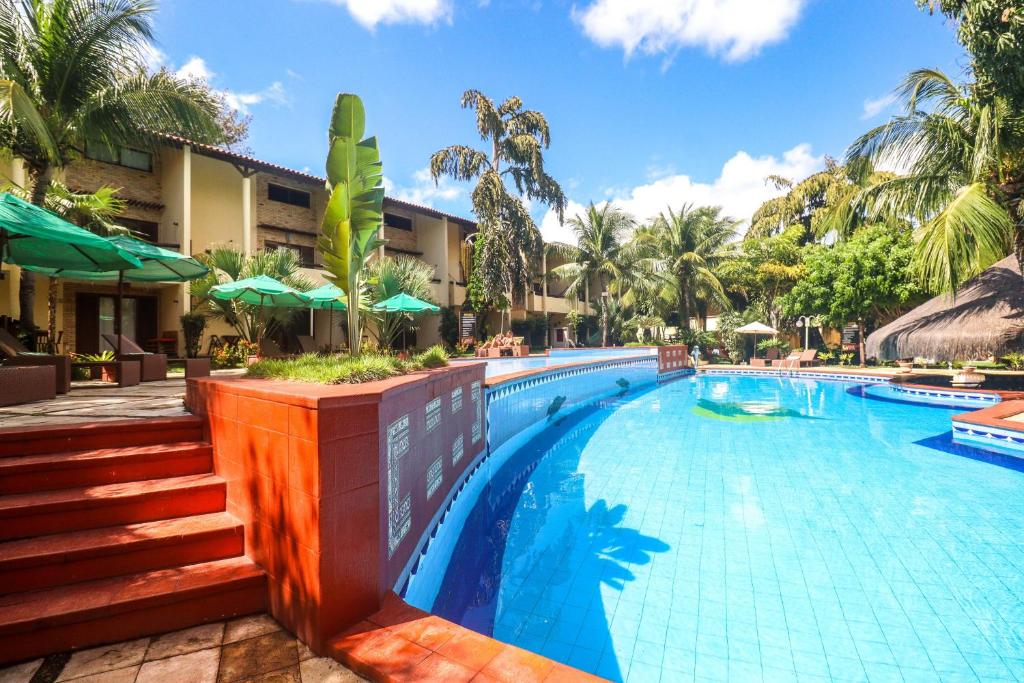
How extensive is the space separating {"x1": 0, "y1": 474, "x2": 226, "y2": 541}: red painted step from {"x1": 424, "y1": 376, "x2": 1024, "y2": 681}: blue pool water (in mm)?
2160

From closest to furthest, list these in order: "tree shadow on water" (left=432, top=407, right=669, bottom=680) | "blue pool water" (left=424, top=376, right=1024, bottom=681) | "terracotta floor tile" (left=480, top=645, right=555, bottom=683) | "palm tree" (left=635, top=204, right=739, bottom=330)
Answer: "terracotta floor tile" (left=480, top=645, right=555, bottom=683) → "blue pool water" (left=424, top=376, right=1024, bottom=681) → "tree shadow on water" (left=432, top=407, right=669, bottom=680) → "palm tree" (left=635, top=204, right=739, bottom=330)

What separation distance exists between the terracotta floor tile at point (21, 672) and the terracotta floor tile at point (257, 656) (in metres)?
0.73

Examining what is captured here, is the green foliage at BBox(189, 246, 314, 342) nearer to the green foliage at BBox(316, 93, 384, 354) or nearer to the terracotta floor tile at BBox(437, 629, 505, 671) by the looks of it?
A: the green foliage at BBox(316, 93, 384, 354)

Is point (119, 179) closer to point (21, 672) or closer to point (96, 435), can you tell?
point (96, 435)

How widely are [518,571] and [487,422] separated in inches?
130

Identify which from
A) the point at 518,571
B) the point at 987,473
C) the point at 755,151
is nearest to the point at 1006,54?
the point at 987,473

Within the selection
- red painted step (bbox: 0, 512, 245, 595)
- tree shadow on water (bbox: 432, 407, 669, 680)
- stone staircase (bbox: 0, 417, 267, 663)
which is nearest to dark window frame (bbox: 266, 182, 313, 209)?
tree shadow on water (bbox: 432, 407, 669, 680)

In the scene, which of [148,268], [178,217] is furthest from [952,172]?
[178,217]

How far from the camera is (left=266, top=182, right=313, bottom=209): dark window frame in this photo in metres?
18.1

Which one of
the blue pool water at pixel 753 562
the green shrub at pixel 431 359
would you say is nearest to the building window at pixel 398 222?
the blue pool water at pixel 753 562

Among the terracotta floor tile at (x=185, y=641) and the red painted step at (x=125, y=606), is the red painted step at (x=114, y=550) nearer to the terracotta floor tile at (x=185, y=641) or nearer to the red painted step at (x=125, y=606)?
the red painted step at (x=125, y=606)

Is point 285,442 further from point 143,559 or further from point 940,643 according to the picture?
point 940,643

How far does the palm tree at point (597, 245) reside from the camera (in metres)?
24.7

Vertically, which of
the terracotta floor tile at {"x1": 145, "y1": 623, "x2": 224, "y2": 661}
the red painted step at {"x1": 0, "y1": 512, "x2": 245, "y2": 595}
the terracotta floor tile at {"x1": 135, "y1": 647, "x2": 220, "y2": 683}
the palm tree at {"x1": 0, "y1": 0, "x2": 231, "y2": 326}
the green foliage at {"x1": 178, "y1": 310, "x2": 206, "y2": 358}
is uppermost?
the palm tree at {"x1": 0, "y1": 0, "x2": 231, "y2": 326}
